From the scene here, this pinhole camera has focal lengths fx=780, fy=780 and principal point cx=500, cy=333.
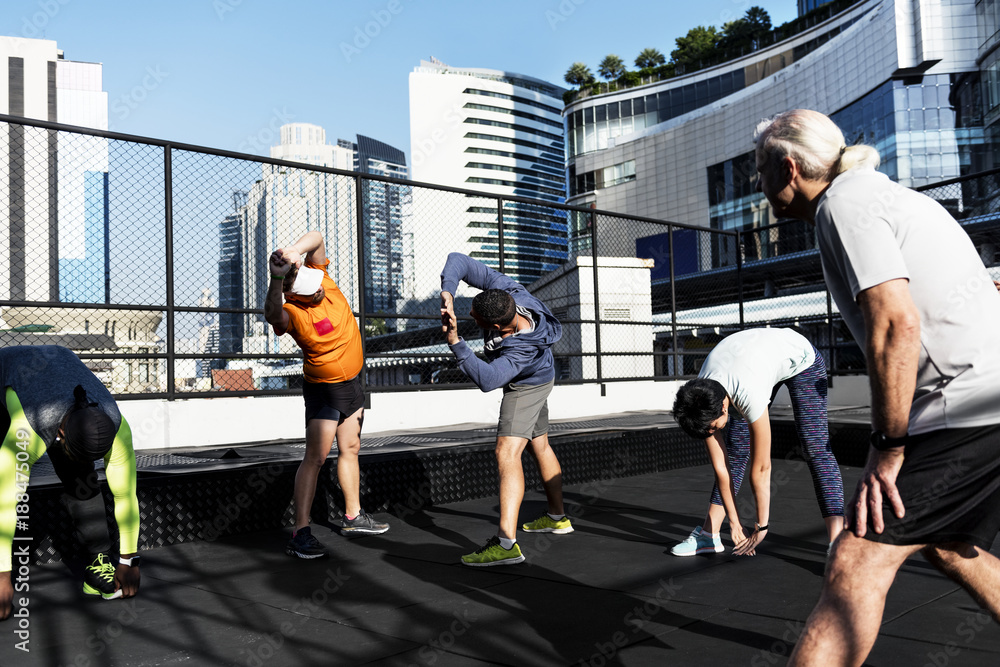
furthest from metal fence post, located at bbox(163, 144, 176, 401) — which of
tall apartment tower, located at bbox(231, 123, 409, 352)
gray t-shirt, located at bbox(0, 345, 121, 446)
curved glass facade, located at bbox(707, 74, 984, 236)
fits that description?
curved glass facade, located at bbox(707, 74, 984, 236)

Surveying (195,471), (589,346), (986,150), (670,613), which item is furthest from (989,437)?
(986,150)

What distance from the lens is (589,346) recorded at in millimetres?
11539

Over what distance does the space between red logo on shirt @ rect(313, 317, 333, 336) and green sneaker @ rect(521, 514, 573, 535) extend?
1716mm

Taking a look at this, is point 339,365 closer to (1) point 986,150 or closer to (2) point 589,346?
(2) point 589,346

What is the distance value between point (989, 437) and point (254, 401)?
22.4 feet

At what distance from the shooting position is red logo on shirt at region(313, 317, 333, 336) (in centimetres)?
432

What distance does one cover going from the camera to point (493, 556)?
386 cm

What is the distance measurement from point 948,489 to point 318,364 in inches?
132

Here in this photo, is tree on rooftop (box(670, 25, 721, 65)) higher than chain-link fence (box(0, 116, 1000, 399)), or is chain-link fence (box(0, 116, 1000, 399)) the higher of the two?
tree on rooftop (box(670, 25, 721, 65))

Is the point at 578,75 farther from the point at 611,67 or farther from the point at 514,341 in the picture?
the point at 514,341

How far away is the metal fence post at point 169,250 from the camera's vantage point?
6.95 metres

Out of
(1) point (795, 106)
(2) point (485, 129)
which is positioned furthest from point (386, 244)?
(2) point (485, 129)

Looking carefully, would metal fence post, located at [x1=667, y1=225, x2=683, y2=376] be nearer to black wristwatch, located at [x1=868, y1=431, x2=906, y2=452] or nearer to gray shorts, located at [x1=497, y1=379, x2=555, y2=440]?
gray shorts, located at [x1=497, y1=379, x2=555, y2=440]

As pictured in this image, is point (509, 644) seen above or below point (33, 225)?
below
